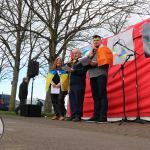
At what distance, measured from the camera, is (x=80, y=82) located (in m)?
13.6

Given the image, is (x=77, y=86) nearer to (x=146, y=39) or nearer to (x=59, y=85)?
(x=59, y=85)

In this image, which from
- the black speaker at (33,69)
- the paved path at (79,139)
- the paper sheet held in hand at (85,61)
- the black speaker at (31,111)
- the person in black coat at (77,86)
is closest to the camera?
the paved path at (79,139)

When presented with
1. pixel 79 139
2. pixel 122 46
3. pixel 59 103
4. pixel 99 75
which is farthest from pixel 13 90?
pixel 79 139

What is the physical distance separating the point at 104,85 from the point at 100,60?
61 cm

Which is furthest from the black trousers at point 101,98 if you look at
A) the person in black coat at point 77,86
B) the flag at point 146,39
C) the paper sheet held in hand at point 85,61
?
the flag at point 146,39

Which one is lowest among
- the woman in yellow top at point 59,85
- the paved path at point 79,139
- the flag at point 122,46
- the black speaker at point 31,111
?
the paved path at point 79,139

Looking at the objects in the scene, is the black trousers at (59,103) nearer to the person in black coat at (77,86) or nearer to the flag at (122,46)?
the person in black coat at (77,86)

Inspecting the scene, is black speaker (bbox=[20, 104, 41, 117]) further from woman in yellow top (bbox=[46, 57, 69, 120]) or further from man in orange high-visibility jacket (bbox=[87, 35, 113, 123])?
man in orange high-visibility jacket (bbox=[87, 35, 113, 123])

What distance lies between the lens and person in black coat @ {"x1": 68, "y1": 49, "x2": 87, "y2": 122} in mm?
13430

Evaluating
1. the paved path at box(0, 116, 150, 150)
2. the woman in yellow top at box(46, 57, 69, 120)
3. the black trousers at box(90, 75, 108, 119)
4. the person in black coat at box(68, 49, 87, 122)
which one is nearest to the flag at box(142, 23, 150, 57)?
the black trousers at box(90, 75, 108, 119)

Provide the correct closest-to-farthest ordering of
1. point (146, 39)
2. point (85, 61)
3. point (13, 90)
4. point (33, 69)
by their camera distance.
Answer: point (146, 39) → point (85, 61) → point (33, 69) → point (13, 90)

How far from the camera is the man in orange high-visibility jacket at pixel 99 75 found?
12.5m

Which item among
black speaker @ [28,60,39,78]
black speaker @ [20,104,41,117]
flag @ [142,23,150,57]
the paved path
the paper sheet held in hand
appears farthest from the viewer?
black speaker @ [28,60,39,78]

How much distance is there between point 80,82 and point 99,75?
106cm
